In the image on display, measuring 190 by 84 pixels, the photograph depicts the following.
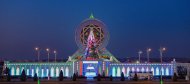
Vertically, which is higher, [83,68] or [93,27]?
[93,27]

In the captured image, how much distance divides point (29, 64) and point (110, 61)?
79.4ft

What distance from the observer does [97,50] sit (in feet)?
456

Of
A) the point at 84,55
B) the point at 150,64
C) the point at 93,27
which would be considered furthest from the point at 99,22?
the point at 150,64

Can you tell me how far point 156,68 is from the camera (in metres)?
133

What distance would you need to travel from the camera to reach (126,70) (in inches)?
5251

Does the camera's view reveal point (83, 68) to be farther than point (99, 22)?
No

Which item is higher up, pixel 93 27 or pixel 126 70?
pixel 93 27

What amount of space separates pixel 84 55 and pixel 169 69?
25.9 metres

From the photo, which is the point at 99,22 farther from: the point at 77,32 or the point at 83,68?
the point at 83,68

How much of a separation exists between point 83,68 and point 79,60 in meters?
3.15

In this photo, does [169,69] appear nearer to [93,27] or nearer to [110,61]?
[110,61]

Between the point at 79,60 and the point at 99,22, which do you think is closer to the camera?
the point at 79,60

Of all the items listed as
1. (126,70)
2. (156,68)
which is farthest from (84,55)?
(156,68)

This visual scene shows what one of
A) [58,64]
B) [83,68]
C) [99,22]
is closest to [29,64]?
[58,64]
